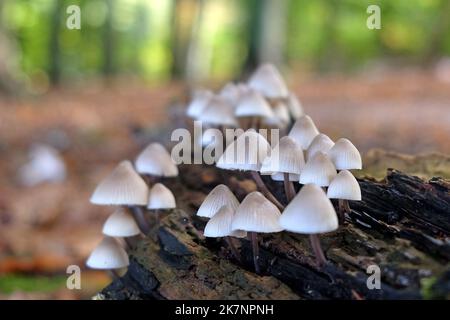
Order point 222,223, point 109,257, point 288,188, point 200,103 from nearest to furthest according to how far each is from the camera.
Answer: point 222,223, point 288,188, point 109,257, point 200,103

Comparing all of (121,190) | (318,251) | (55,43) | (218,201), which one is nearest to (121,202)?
(121,190)

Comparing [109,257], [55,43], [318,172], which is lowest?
[109,257]

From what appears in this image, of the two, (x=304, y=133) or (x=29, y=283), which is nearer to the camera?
(x=304, y=133)

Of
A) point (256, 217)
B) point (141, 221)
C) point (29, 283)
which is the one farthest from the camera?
point (29, 283)

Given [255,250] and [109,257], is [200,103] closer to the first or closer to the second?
[109,257]

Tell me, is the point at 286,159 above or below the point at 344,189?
above
